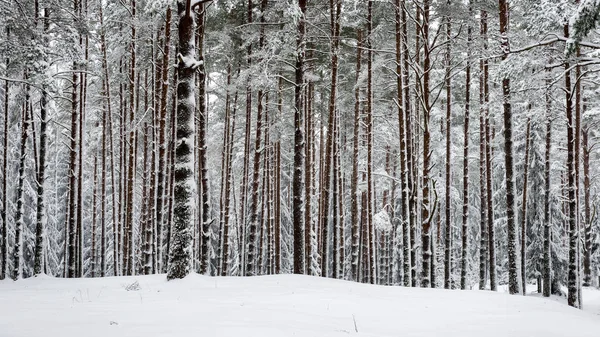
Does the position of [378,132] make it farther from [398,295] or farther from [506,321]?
[506,321]

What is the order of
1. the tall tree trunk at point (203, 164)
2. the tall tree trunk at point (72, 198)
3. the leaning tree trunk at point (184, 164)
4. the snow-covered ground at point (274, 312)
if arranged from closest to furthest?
the snow-covered ground at point (274, 312)
the leaning tree trunk at point (184, 164)
the tall tree trunk at point (203, 164)
the tall tree trunk at point (72, 198)

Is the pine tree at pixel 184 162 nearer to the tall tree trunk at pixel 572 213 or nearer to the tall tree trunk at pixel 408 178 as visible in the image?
the tall tree trunk at pixel 408 178

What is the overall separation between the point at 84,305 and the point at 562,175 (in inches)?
934

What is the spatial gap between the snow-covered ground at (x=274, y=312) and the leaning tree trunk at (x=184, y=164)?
477mm

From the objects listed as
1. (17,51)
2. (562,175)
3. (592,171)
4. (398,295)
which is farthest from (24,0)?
(592,171)

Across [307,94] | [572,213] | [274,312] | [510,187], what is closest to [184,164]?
[274,312]

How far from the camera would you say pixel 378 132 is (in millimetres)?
21094

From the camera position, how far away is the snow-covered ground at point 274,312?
429cm

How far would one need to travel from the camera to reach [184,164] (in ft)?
28.0

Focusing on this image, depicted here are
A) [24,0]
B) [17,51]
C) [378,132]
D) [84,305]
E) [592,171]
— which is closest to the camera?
[84,305]

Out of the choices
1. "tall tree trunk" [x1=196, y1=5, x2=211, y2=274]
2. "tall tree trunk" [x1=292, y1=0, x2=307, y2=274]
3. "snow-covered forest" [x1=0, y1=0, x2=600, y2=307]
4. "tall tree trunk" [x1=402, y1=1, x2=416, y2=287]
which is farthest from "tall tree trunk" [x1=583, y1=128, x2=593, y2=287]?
"tall tree trunk" [x1=196, y1=5, x2=211, y2=274]

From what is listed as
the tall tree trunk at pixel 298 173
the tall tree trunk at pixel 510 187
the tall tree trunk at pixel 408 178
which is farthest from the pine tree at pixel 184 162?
the tall tree trunk at pixel 510 187

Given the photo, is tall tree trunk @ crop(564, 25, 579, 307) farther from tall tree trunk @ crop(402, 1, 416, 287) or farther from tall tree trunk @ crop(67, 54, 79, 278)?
tall tree trunk @ crop(67, 54, 79, 278)

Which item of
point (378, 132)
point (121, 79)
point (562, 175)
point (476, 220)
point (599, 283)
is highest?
point (121, 79)
